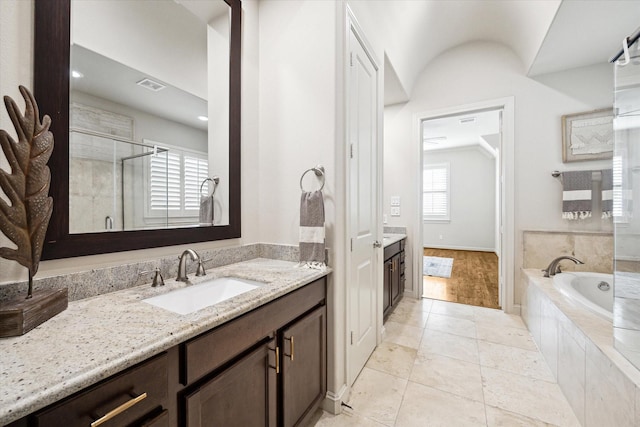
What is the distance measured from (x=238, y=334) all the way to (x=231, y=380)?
0.15m

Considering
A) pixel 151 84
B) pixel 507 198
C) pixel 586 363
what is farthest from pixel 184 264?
pixel 507 198

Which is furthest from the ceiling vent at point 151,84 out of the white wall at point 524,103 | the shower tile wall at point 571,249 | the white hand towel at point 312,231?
the shower tile wall at point 571,249

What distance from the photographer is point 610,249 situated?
8.10 ft

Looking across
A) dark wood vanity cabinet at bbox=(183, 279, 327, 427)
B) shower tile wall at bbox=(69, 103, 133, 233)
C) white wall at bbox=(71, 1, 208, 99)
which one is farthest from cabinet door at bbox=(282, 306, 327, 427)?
white wall at bbox=(71, 1, 208, 99)

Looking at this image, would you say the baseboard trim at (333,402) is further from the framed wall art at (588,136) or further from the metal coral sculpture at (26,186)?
the framed wall art at (588,136)

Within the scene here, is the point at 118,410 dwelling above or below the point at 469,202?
below

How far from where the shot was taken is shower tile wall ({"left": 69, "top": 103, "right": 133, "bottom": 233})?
98 centimetres

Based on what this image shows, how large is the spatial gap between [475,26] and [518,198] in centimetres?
191

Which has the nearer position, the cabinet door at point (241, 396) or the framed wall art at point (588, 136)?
the cabinet door at point (241, 396)

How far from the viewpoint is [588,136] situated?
2605 mm

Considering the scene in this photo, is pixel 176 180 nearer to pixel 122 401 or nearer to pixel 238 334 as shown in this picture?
pixel 238 334

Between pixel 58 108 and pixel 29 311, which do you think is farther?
pixel 58 108

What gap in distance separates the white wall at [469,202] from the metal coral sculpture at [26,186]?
7.78 meters

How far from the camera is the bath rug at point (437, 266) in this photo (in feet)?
15.3
